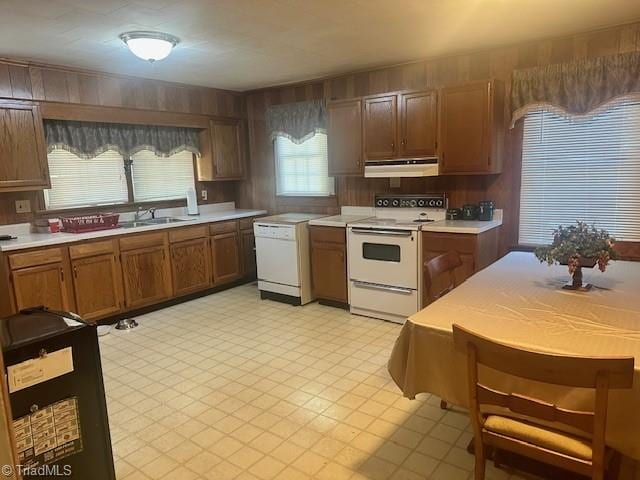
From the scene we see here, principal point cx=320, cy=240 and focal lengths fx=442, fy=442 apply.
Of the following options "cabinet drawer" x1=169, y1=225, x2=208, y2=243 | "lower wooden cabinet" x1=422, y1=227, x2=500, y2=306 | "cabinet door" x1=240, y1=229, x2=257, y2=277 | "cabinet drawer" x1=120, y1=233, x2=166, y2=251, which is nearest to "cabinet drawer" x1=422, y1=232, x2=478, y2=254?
"lower wooden cabinet" x1=422, y1=227, x2=500, y2=306

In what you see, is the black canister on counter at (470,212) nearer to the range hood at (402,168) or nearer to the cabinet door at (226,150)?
the range hood at (402,168)

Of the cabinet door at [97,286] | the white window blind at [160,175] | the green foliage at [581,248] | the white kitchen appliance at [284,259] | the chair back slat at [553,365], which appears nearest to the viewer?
the chair back slat at [553,365]

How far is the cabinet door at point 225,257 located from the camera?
520 cm

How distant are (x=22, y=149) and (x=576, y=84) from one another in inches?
183

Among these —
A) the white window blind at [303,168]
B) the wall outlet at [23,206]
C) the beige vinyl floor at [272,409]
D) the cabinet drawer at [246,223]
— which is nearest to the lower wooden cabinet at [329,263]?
the beige vinyl floor at [272,409]

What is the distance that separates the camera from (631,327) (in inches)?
69.5

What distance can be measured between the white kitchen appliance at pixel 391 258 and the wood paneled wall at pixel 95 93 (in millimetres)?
2486


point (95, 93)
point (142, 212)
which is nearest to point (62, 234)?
point (142, 212)

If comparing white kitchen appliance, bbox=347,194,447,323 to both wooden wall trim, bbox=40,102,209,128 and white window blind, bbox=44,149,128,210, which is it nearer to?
wooden wall trim, bbox=40,102,209,128

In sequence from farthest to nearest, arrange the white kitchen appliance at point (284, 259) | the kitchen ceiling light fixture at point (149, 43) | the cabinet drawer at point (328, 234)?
the white kitchen appliance at point (284, 259) < the cabinet drawer at point (328, 234) < the kitchen ceiling light fixture at point (149, 43)

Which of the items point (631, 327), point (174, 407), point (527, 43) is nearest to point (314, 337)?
point (174, 407)

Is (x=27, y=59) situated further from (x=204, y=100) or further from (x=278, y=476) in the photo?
(x=278, y=476)

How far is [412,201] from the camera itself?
450 cm

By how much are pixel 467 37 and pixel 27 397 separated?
3723 mm
